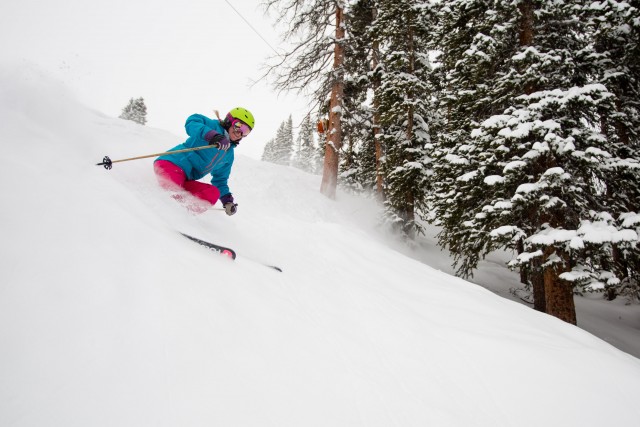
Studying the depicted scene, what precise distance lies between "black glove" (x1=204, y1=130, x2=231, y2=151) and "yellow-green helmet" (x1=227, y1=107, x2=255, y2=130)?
583mm

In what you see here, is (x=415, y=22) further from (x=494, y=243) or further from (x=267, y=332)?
(x=267, y=332)

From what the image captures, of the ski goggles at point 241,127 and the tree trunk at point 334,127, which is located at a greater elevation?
the tree trunk at point 334,127

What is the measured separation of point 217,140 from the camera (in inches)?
174

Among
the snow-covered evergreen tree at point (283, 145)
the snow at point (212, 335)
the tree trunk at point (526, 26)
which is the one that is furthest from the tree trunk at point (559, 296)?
the snow-covered evergreen tree at point (283, 145)

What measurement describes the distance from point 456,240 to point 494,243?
152 centimetres

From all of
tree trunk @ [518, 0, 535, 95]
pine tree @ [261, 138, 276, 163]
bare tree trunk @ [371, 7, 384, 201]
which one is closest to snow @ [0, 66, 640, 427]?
tree trunk @ [518, 0, 535, 95]

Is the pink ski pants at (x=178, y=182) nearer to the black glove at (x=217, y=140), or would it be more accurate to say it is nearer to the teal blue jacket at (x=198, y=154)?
the teal blue jacket at (x=198, y=154)

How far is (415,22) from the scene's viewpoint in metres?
12.6

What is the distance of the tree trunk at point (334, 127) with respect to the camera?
12711mm

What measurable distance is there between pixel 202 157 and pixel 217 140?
0.55 metres

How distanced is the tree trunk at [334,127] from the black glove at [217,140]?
8.34 metres

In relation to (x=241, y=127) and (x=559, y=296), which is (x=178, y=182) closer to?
(x=241, y=127)

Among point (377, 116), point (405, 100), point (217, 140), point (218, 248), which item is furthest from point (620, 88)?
point (218, 248)

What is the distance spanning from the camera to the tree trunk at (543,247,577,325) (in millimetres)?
6341
